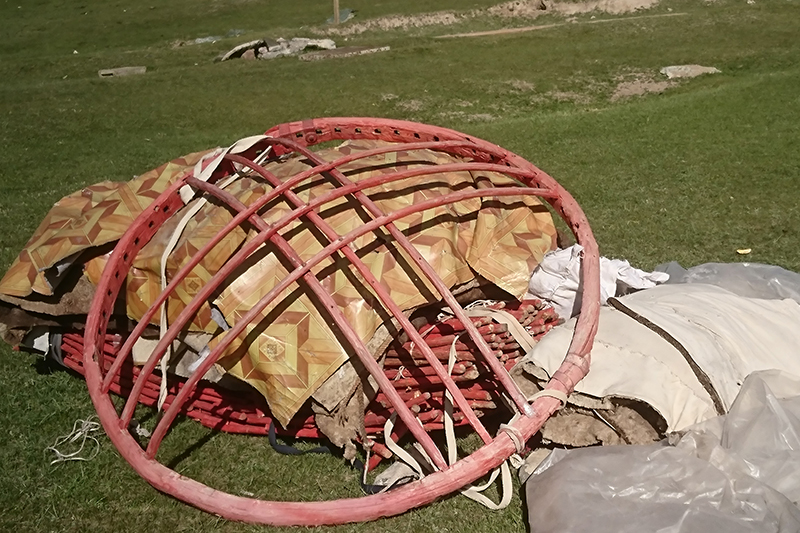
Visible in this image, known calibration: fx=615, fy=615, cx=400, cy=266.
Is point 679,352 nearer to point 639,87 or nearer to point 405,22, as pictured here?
point 639,87

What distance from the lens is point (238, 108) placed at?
26.8 feet

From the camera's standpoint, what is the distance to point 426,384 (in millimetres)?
2451

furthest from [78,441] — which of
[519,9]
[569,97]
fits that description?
[519,9]

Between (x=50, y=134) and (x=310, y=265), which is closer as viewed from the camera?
(x=310, y=265)

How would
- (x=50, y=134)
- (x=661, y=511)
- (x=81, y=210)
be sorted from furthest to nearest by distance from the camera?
1. (x=50, y=134)
2. (x=81, y=210)
3. (x=661, y=511)

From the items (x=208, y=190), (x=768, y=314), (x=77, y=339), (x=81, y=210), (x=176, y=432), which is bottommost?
(x=176, y=432)

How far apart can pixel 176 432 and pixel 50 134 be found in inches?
229

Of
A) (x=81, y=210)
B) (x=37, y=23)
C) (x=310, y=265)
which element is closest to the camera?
(x=310, y=265)

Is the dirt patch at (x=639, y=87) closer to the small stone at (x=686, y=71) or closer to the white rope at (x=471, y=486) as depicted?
the small stone at (x=686, y=71)

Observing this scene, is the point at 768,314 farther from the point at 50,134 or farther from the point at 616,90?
the point at 50,134

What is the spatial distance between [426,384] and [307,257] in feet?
2.30

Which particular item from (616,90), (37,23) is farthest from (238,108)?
(37,23)

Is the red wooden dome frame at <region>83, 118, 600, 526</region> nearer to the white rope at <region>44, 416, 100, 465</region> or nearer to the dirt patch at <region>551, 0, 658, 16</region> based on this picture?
the white rope at <region>44, 416, 100, 465</region>

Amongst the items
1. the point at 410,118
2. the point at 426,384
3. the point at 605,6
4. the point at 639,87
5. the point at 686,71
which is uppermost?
the point at 605,6
